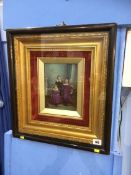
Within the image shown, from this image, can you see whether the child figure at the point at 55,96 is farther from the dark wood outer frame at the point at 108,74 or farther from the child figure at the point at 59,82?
the dark wood outer frame at the point at 108,74

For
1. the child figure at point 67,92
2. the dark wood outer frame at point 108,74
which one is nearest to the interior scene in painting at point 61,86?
the child figure at point 67,92

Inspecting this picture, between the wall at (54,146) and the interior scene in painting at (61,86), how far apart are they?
0.20 metres

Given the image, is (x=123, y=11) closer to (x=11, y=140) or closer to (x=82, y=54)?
(x=82, y=54)

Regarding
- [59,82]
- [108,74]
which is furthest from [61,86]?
[108,74]

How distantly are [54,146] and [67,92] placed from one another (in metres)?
0.30

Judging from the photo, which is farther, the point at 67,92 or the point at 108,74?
the point at 67,92

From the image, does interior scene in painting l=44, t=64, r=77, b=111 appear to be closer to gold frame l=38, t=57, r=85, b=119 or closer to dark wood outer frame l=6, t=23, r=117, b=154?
gold frame l=38, t=57, r=85, b=119

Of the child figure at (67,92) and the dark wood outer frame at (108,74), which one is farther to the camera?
the child figure at (67,92)

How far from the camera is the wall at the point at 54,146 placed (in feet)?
2.83

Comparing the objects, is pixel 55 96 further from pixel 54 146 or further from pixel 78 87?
pixel 54 146

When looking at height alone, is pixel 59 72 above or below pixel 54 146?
above

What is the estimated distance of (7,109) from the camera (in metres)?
1.48

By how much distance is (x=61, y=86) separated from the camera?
39.2 inches

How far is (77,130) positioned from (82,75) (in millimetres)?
274
